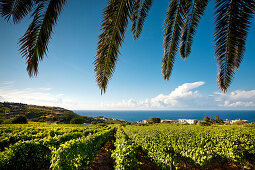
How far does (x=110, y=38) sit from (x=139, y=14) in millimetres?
1790

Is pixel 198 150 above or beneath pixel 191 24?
beneath

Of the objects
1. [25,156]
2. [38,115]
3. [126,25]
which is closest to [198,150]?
[126,25]

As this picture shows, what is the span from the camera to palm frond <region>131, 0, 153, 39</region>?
2977mm

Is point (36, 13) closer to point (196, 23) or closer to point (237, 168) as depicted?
point (196, 23)

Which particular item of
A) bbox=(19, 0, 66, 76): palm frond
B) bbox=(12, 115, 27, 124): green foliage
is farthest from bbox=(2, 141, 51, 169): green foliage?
bbox=(12, 115, 27, 124): green foliage

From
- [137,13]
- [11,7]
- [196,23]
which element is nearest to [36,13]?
[11,7]

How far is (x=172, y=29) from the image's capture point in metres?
3.66

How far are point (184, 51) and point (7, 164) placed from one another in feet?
29.7

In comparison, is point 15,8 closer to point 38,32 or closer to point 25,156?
point 38,32

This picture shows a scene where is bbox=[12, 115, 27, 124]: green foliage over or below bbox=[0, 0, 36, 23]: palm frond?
below

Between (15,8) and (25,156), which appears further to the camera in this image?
(25,156)

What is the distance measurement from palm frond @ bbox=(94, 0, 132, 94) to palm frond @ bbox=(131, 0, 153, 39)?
1134 mm

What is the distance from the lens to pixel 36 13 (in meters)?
1.91

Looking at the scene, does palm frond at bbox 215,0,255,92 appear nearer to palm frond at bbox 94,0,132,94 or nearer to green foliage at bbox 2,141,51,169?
palm frond at bbox 94,0,132,94
